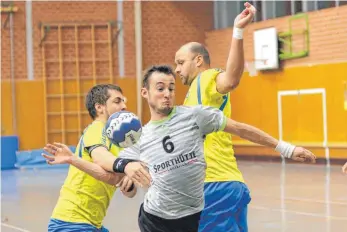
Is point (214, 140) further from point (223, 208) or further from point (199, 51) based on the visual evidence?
point (199, 51)

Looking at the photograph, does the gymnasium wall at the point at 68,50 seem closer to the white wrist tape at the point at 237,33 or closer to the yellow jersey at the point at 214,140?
the yellow jersey at the point at 214,140

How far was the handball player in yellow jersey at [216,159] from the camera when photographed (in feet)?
18.5

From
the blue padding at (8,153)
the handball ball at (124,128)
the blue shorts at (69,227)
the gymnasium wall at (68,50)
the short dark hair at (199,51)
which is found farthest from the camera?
the gymnasium wall at (68,50)

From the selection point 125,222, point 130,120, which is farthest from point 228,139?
point 125,222

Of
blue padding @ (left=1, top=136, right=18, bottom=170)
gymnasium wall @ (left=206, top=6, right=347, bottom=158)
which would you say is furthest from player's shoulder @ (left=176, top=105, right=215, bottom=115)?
blue padding @ (left=1, top=136, right=18, bottom=170)

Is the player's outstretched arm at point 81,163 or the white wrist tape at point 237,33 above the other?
the white wrist tape at point 237,33

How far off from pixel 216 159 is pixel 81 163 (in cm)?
Result: 135

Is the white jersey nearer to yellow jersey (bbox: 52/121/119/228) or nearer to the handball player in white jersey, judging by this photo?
the handball player in white jersey

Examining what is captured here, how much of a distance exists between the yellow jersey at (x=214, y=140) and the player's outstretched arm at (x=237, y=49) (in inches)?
10.5

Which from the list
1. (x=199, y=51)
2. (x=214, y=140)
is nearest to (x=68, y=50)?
(x=199, y=51)

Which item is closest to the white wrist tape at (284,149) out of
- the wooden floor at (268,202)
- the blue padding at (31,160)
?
the wooden floor at (268,202)

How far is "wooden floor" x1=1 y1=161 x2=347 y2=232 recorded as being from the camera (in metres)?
10.5

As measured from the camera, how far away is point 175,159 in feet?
15.3

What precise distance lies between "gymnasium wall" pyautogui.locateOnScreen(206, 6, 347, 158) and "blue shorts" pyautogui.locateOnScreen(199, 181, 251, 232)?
1423 centimetres
